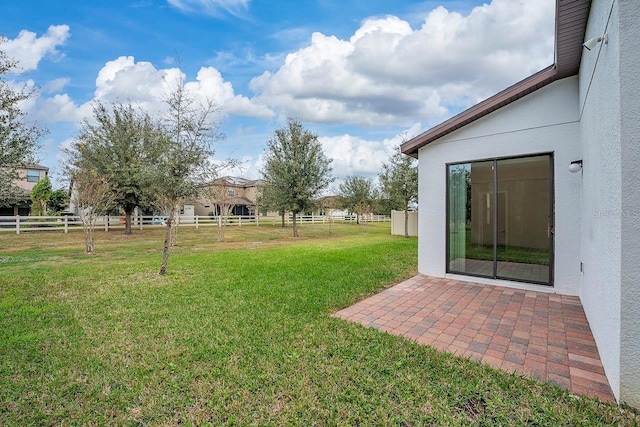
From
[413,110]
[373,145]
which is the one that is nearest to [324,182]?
[373,145]

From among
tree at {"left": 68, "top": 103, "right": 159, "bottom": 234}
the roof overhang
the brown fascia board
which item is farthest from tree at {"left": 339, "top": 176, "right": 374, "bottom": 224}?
the brown fascia board

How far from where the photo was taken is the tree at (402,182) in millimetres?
17188

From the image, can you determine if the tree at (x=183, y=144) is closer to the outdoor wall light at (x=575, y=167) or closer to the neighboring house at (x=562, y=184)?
the neighboring house at (x=562, y=184)

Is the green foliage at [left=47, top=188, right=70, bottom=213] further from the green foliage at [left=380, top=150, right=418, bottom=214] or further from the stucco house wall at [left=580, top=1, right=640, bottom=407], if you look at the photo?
the stucco house wall at [left=580, top=1, right=640, bottom=407]

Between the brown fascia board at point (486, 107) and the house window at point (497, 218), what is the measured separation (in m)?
0.82

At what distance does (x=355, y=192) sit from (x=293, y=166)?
12.4 meters

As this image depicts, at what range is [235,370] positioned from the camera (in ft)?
9.82

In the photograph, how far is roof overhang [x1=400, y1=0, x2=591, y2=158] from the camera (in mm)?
3818

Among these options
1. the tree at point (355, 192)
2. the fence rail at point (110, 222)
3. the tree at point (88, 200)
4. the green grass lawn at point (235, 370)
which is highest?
the tree at point (355, 192)

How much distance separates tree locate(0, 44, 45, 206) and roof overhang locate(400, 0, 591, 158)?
786 cm

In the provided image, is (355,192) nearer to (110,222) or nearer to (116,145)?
(116,145)

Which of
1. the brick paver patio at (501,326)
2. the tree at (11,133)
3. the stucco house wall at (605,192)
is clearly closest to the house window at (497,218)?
the brick paver patio at (501,326)

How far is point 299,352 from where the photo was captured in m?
3.35

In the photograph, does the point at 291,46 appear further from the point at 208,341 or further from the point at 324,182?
the point at 208,341
